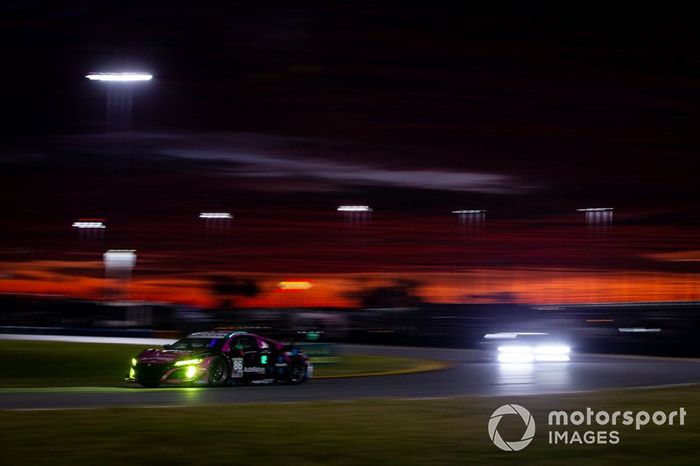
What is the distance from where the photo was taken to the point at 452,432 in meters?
11.7

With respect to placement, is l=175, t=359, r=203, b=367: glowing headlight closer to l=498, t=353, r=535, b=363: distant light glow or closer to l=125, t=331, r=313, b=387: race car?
l=125, t=331, r=313, b=387: race car

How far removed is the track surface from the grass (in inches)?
101

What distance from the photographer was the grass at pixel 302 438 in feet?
32.2

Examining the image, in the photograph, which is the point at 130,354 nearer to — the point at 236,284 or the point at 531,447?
the point at 531,447

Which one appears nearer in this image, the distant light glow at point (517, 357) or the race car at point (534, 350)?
the distant light glow at point (517, 357)

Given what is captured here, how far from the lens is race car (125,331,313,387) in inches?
796

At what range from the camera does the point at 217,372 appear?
67.6 feet

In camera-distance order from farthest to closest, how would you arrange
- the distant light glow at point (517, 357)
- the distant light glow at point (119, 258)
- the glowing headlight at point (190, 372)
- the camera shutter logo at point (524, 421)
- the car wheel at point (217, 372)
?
the distant light glow at point (119, 258) → the distant light glow at point (517, 357) → the car wheel at point (217, 372) → the glowing headlight at point (190, 372) → the camera shutter logo at point (524, 421)

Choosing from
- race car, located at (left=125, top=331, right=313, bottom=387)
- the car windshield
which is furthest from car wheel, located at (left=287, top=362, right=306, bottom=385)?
the car windshield

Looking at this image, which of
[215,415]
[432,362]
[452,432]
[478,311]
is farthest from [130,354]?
[478,311]

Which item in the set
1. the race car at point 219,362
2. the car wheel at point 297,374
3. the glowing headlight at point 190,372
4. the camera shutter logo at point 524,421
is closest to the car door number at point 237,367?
the race car at point 219,362

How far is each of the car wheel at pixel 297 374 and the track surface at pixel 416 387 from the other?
0.30 meters

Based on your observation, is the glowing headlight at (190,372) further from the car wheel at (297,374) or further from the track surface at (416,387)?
the car wheel at (297,374)

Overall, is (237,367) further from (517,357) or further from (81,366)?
(517,357)
